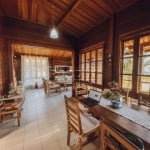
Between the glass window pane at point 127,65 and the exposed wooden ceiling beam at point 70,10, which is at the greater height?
the exposed wooden ceiling beam at point 70,10

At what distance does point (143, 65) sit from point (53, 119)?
2.60m

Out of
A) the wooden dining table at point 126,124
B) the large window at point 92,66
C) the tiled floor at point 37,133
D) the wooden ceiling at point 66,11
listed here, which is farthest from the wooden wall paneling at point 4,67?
the wooden dining table at point 126,124

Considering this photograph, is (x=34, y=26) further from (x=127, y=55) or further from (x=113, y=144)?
(x=113, y=144)

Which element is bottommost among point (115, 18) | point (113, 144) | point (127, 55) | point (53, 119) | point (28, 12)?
point (53, 119)

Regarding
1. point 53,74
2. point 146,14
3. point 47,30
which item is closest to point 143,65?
point 146,14

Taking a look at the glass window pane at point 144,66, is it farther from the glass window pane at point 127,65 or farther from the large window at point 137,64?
the glass window pane at point 127,65

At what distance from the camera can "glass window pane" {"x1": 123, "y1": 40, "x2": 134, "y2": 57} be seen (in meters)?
2.84

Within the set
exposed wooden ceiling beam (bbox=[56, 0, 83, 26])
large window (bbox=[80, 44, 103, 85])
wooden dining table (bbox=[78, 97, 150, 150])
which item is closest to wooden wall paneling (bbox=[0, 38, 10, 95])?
exposed wooden ceiling beam (bbox=[56, 0, 83, 26])

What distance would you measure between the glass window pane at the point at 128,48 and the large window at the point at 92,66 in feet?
3.24

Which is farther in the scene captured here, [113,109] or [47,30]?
[47,30]

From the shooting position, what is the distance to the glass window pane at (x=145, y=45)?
8.21ft

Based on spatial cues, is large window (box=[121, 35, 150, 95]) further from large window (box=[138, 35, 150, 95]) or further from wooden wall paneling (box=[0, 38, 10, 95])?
wooden wall paneling (box=[0, 38, 10, 95])

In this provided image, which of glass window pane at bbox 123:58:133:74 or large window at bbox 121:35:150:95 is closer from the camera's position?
large window at bbox 121:35:150:95

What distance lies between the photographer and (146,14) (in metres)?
2.40
